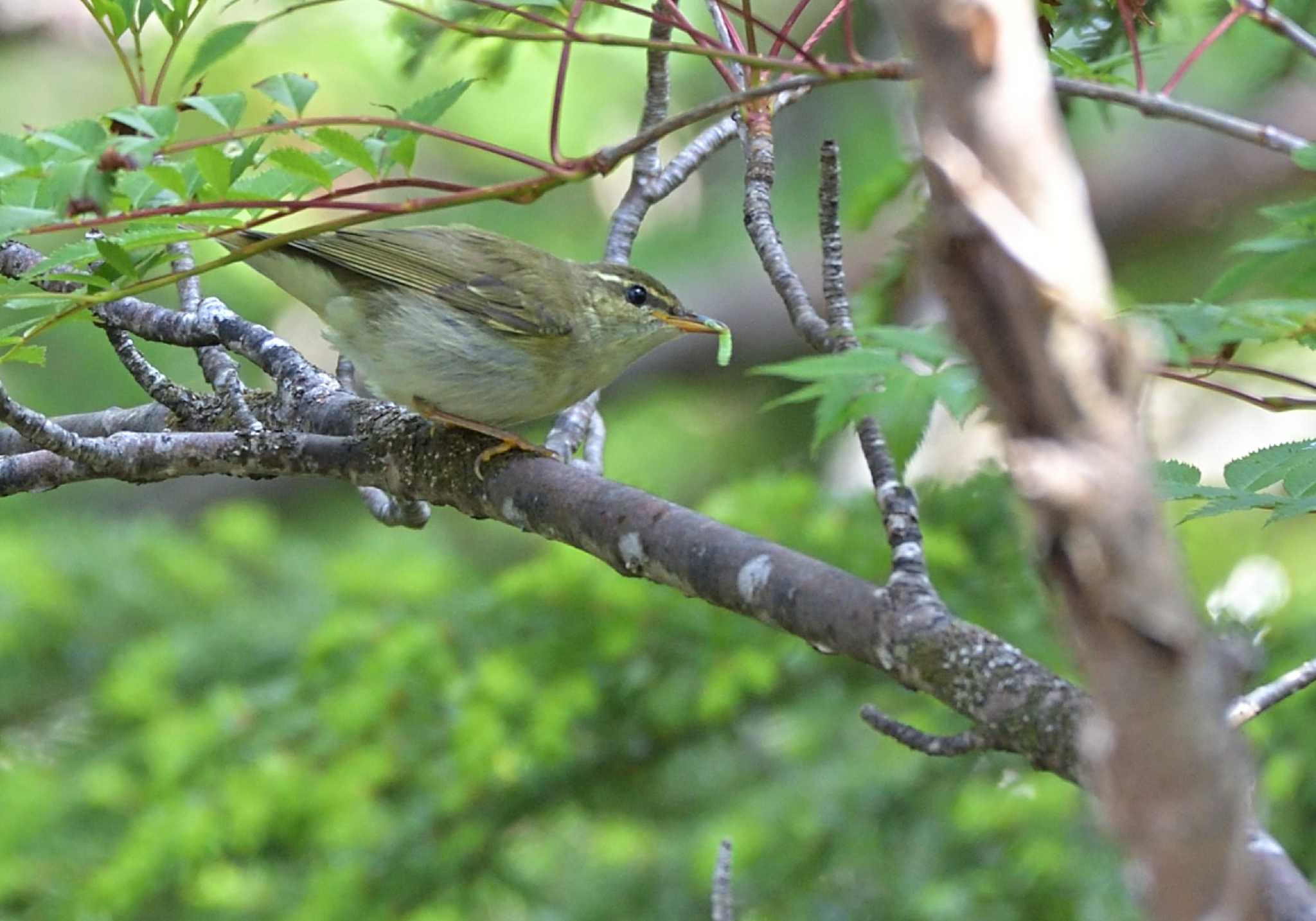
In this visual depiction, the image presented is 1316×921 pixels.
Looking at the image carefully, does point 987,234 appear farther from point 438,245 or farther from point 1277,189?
point 1277,189

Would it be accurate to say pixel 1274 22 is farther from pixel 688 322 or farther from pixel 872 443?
pixel 688 322

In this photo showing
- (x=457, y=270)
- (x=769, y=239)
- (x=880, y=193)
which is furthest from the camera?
(x=457, y=270)

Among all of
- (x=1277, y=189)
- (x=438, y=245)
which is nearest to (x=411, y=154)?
(x=438, y=245)

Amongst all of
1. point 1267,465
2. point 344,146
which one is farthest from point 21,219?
point 1267,465

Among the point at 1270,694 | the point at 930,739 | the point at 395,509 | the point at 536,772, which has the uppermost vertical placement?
the point at 1270,694

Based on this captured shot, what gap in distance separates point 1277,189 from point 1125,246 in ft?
2.85

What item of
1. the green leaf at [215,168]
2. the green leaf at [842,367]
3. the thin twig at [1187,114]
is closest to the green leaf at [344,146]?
the green leaf at [215,168]

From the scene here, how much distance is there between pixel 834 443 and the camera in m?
8.48

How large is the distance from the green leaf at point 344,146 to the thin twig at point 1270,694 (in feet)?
4.35

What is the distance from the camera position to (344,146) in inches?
73.0

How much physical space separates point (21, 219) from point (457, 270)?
2.44 metres

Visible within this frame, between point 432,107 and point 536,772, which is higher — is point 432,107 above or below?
above

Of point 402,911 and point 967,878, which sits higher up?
point 967,878

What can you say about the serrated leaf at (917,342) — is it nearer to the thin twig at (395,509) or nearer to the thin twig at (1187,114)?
the thin twig at (1187,114)
